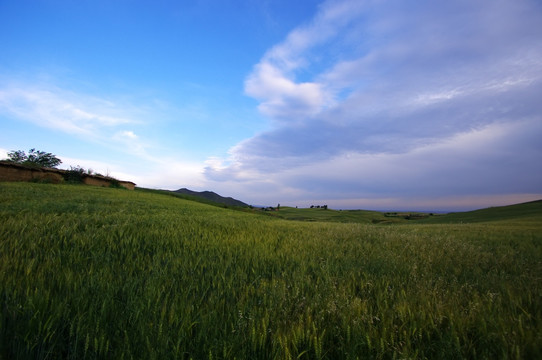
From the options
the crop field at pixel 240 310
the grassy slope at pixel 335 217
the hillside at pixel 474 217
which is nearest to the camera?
the crop field at pixel 240 310

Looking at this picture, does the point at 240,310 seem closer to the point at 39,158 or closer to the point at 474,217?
the point at 474,217

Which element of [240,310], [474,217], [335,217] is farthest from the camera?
[335,217]

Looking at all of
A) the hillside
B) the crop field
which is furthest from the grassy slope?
the crop field

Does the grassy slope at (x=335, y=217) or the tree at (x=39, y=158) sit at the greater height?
the tree at (x=39, y=158)

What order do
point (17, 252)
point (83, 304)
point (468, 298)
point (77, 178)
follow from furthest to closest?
point (77, 178) → point (17, 252) → point (468, 298) → point (83, 304)

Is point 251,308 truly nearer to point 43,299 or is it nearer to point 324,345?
point 324,345

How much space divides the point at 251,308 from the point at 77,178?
1680 inches

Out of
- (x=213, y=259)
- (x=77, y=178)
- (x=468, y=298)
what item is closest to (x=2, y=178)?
(x=77, y=178)

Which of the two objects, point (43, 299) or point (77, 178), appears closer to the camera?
point (43, 299)

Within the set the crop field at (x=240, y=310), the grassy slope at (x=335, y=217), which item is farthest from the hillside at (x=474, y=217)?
the crop field at (x=240, y=310)

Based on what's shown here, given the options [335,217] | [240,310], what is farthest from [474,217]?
[240,310]

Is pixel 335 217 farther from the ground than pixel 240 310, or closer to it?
closer to it

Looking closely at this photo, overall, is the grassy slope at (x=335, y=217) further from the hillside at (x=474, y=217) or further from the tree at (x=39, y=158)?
the tree at (x=39, y=158)

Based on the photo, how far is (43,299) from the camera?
189 cm
